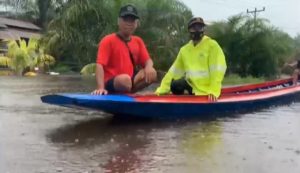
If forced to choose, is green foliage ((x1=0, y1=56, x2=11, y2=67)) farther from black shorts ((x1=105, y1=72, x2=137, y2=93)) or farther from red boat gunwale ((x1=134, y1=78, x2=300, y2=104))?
black shorts ((x1=105, y1=72, x2=137, y2=93))

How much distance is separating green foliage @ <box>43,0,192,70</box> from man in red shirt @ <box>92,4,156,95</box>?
17030 mm

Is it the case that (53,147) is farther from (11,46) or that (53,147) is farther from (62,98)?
(11,46)

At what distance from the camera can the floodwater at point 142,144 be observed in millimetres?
3602

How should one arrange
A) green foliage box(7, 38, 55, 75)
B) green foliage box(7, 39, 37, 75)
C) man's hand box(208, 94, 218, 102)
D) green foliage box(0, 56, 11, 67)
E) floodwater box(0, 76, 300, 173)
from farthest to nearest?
green foliage box(0, 56, 11, 67) < green foliage box(7, 38, 55, 75) < green foliage box(7, 39, 37, 75) < man's hand box(208, 94, 218, 102) < floodwater box(0, 76, 300, 173)

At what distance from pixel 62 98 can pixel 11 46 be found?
2423 cm

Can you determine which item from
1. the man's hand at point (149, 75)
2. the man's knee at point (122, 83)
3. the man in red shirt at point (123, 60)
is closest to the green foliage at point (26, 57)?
the man in red shirt at point (123, 60)

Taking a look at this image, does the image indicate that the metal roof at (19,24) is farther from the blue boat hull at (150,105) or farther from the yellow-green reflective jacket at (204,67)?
the yellow-green reflective jacket at (204,67)

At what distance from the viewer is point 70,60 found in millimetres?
31719

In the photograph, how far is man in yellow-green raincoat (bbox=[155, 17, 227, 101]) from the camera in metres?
6.49

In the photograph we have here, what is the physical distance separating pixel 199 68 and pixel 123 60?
1171 mm

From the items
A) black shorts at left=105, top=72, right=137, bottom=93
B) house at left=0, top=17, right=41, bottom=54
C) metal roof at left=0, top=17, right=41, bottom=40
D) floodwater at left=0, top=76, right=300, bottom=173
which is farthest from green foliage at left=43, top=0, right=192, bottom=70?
black shorts at left=105, top=72, right=137, bottom=93

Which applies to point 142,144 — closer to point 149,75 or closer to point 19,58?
point 149,75

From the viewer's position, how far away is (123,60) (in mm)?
6031

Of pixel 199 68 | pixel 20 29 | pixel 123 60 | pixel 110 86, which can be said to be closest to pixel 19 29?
pixel 20 29
